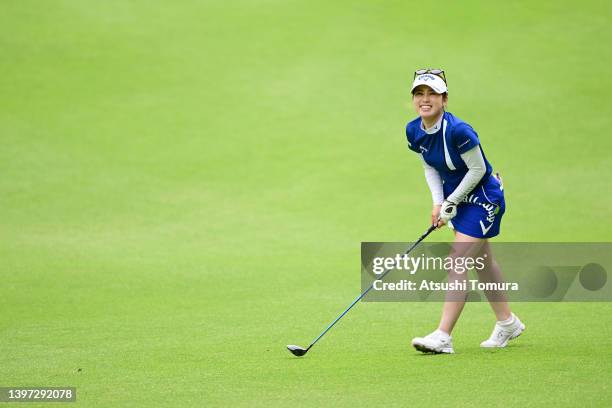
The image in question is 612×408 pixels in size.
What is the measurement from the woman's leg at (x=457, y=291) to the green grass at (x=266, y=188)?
258 mm

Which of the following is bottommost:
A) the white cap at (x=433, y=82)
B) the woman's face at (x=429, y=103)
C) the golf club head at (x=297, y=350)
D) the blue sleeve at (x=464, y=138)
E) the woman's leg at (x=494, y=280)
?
the golf club head at (x=297, y=350)

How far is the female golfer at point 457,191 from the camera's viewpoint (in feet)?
21.7

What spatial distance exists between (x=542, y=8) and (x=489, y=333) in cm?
1301

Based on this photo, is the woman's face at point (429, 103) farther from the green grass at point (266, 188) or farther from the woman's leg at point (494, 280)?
the green grass at point (266, 188)

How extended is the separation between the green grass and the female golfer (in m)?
0.24

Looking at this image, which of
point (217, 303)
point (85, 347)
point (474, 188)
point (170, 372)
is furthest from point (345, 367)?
point (217, 303)

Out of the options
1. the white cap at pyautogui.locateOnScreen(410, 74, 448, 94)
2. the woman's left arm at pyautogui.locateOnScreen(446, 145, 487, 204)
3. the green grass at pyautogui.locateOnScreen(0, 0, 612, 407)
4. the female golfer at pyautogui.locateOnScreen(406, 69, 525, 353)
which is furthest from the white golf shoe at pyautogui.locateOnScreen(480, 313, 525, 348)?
the white cap at pyautogui.locateOnScreen(410, 74, 448, 94)

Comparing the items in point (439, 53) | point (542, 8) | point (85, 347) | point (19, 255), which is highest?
point (542, 8)

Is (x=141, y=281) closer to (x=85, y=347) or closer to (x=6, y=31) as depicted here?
(x=85, y=347)

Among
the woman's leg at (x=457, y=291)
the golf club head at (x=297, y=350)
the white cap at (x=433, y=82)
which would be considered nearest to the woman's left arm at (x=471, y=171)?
the woman's leg at (x=457, y=291)

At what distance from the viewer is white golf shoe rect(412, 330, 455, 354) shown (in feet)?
21.4

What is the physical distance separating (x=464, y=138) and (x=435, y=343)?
4.54 feet

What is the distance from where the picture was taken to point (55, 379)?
6.17 metres

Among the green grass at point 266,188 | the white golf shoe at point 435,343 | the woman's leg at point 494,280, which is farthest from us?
the woman's leg at point 494,280
